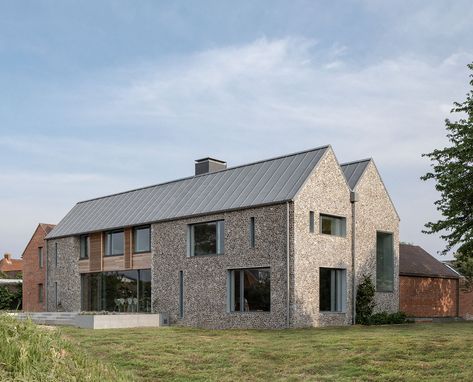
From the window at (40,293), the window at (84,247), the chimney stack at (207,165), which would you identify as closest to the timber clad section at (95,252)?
the window at (84,247)

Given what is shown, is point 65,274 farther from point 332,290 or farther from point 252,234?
point 332,290

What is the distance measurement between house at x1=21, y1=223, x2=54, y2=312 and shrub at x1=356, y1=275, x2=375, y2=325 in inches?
746

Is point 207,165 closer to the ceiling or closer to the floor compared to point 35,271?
closer to the ceiling

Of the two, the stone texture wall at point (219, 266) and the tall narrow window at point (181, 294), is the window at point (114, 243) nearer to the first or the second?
the stone texture wall at point (219, 266)


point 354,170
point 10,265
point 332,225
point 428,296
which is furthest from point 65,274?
point 10,265

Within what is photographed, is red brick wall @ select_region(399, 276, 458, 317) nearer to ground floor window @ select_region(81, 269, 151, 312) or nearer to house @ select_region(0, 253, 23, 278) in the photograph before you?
ground floor window @ select_region(81, 269, 151, 312)

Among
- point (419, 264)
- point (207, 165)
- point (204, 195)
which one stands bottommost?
point (419, 264)

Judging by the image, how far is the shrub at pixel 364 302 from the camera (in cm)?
2589

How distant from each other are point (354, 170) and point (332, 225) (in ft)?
11.3

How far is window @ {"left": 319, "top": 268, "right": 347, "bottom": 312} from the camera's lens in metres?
24.7

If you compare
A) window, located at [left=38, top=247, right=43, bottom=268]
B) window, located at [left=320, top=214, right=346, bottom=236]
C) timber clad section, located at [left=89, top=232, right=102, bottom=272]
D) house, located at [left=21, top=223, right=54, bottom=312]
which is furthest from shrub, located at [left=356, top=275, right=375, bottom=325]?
window, located at [left=38, top=247, right=43, bottom=268]

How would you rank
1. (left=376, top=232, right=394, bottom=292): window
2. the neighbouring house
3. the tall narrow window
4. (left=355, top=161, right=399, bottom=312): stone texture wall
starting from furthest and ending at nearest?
the neighbouring house → (left=376, top=232, right=394, bottom=292): window → the tall narrow window → (left=355, top=161, right=399, bottom=312): stone texture wall

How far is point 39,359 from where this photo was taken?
27.4ft

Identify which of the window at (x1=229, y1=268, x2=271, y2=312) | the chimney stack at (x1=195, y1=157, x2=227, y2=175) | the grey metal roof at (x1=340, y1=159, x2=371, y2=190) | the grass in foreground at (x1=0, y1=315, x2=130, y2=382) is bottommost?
the window at (x1=229, y1=268, x2=271, y2=312)
